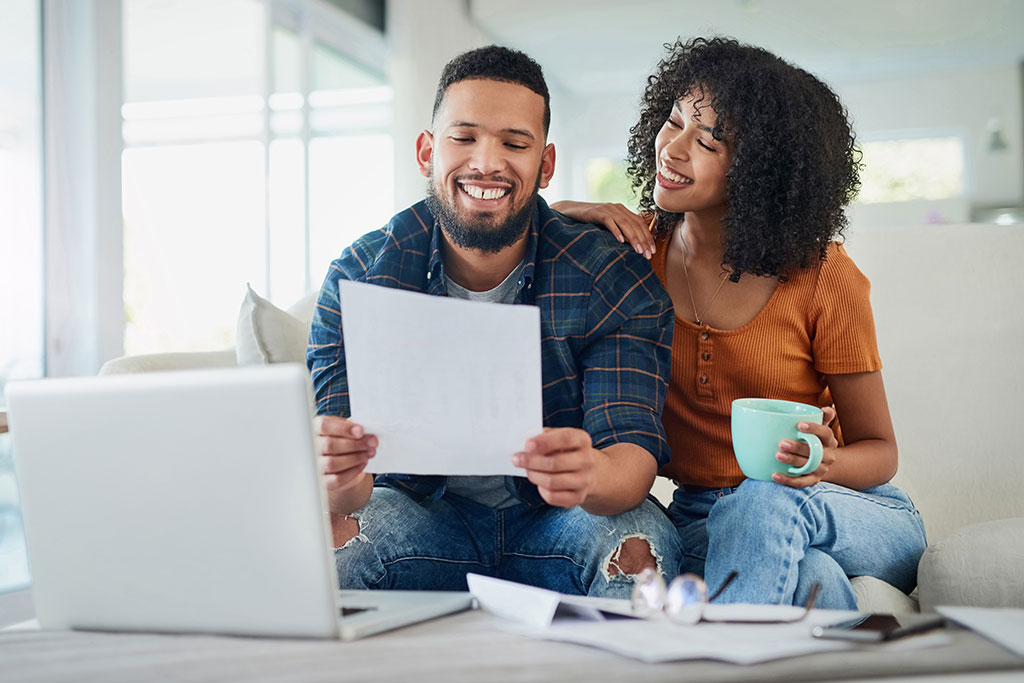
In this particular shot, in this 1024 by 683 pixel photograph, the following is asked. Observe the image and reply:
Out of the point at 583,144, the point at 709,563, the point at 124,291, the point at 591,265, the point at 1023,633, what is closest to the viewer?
the point at 1023,633

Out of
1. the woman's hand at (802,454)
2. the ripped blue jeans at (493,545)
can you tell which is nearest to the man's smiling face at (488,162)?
the ripped blue jeans at (493,545)

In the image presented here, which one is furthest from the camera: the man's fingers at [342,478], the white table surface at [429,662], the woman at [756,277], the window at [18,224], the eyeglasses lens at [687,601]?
the window at [18,224]

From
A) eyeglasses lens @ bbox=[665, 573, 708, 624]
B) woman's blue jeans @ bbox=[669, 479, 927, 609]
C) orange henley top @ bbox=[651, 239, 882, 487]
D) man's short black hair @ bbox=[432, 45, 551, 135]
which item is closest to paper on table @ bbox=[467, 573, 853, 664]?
eyeglasses lens @ bbox=[665, 573, 708, 624]

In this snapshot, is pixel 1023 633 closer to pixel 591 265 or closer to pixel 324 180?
pixel 591 265

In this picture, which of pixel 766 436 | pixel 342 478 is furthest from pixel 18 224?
pixel 766 436

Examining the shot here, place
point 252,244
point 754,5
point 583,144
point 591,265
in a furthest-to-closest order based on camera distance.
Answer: point 583,144 < point 754,5 < point 252,244 < point 591,265

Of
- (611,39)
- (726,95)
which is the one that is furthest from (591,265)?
(611,39)

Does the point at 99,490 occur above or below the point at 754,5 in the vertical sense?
below

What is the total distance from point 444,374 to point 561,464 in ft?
0.67

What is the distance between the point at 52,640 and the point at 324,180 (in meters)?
4.43

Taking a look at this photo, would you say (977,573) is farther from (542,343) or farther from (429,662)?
(429,662)

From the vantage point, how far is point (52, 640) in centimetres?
84

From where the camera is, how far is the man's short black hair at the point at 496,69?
1.46 metres

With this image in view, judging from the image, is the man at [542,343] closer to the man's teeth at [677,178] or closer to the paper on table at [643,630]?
the man's teeth at [677,178]
